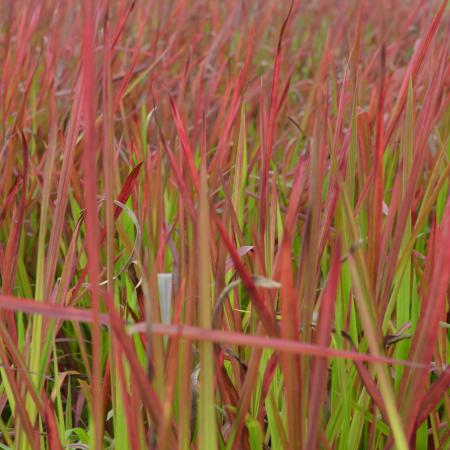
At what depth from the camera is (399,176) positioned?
22.1 inches

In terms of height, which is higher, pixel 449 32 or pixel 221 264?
pixel 449 32

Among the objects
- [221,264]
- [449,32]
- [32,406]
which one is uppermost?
[449,32]

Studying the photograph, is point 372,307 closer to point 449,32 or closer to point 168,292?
point 168,292

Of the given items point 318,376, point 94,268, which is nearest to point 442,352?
point 318,376

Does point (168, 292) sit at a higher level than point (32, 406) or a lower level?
higher

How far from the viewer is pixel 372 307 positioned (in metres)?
0.45

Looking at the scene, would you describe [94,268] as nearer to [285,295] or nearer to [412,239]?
[285,295]

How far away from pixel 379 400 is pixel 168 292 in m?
0.16

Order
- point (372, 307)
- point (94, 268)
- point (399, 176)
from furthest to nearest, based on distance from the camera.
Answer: point (399, 176)
point (372, 307)
point (94, 268)

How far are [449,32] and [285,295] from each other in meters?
0.29

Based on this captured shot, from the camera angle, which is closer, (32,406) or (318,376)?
(318,376)

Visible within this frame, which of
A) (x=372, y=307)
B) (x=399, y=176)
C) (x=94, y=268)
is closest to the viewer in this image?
(x=94, y=268)

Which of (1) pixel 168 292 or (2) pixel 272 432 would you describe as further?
(2) pixel 272 432

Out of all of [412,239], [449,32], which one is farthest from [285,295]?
[449,32]
